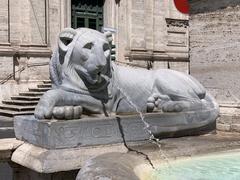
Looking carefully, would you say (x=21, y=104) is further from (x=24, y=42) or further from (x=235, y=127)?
(x=235, y=127)

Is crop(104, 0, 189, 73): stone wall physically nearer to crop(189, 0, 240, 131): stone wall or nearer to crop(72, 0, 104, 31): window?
crop(72, 0, 104, 31): window

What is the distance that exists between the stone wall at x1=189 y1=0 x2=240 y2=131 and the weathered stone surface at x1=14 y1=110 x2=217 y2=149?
157 centimetres

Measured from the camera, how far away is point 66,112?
3.94 meters

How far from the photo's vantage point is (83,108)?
4219mm

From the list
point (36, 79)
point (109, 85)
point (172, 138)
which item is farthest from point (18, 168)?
point (36, 79)

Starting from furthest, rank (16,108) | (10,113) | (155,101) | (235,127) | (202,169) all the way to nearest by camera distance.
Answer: (16,108)
(10,113)
(235,127)
(155,101)
(202,169)

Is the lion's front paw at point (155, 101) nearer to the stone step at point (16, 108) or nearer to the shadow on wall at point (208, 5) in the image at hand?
the shadow on wall at point (208, 5)

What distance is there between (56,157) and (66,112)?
459mm

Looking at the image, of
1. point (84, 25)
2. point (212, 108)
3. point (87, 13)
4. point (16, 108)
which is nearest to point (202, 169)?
point (212, 108)

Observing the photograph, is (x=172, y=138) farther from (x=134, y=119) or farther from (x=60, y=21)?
(x=60, y=21)

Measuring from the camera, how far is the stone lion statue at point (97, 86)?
13.5 ft

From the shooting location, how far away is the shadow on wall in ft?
21.2

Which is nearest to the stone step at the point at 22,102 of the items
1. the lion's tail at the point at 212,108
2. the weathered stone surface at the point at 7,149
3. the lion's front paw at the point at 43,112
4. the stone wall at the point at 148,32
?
the stone wall at the point at 148,32

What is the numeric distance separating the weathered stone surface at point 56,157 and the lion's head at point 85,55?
655 millimetres
